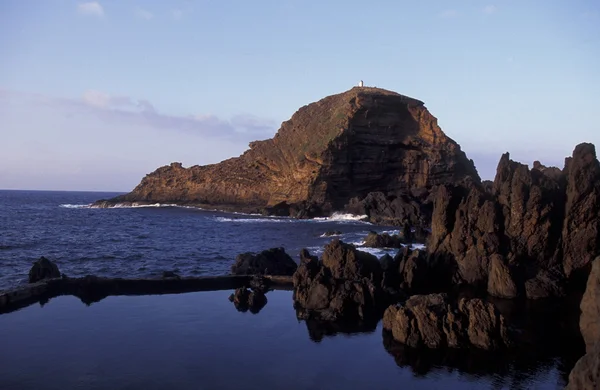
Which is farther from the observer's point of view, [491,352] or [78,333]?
[78,333]

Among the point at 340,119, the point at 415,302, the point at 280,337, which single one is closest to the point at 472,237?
the point at 415,302

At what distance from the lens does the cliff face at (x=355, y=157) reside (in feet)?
280

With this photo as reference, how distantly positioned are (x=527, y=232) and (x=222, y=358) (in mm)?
16280

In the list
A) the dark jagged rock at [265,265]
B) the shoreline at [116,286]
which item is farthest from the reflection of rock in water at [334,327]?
the dark jagged rock at [265,265]

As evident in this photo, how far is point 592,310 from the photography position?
12.7m

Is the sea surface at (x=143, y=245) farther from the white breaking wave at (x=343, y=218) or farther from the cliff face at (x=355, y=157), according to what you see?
the cliff face at (x=355, y=157)

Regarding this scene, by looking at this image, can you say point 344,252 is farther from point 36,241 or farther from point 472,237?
point 36,241

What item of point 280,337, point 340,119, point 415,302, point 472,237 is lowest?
point 280,337

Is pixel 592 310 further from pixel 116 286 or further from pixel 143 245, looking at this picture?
pixel 143 245

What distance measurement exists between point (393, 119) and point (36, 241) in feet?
200

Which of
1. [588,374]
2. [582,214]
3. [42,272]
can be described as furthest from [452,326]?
[42,272]

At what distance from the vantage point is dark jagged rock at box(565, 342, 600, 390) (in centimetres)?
723

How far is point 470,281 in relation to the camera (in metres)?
24.2

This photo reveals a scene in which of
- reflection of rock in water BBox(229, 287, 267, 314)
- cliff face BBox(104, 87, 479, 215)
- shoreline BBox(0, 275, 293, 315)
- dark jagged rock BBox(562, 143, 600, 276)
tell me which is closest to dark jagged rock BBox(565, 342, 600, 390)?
reflection of rock in water BBox(229, 287, 267, 314)
